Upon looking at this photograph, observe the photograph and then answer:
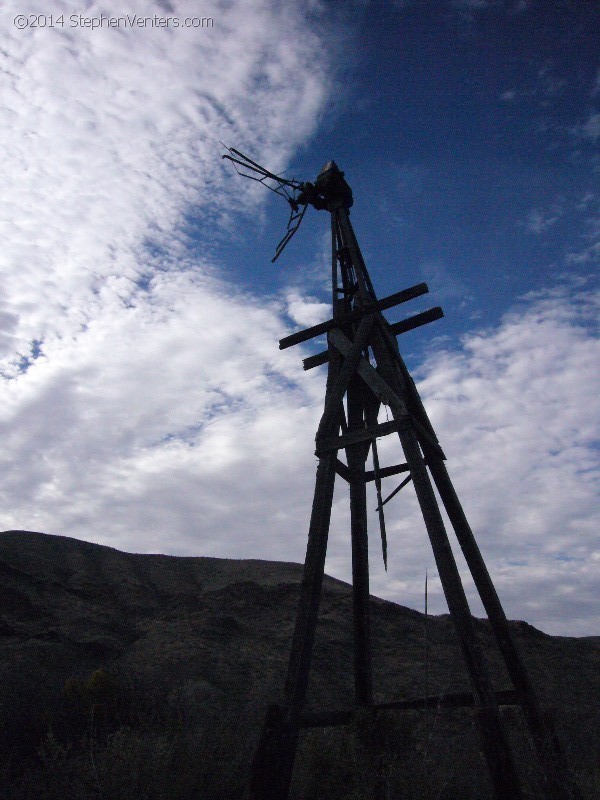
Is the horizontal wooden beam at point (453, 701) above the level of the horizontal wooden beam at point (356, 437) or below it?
below

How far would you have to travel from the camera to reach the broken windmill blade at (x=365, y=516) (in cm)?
399

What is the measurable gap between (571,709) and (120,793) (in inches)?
519

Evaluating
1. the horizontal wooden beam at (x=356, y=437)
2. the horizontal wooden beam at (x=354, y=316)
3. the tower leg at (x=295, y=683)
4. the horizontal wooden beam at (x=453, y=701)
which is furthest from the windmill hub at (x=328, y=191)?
the horizontal wooden beam at (x=453, y=701)

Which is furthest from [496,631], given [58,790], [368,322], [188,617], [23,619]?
[23,619]

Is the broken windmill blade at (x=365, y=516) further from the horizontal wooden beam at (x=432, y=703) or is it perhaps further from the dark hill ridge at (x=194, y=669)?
the dark hill ridge at (x=194, y=669)

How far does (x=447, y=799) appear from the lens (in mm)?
4891

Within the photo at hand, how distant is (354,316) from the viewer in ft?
20.9

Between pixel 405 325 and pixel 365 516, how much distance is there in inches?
99.1

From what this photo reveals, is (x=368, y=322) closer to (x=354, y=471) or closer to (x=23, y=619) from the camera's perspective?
(x=354, y=471)

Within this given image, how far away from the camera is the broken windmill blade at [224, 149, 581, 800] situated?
13.1ft

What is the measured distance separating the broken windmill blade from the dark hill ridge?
0.69 meters

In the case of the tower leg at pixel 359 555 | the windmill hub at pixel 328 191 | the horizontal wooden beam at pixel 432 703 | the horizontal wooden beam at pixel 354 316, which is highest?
the windmill hub at pixel 328 191

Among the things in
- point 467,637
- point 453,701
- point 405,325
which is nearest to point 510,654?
point 453,701

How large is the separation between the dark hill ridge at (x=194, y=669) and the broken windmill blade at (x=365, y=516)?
0.69 metres
